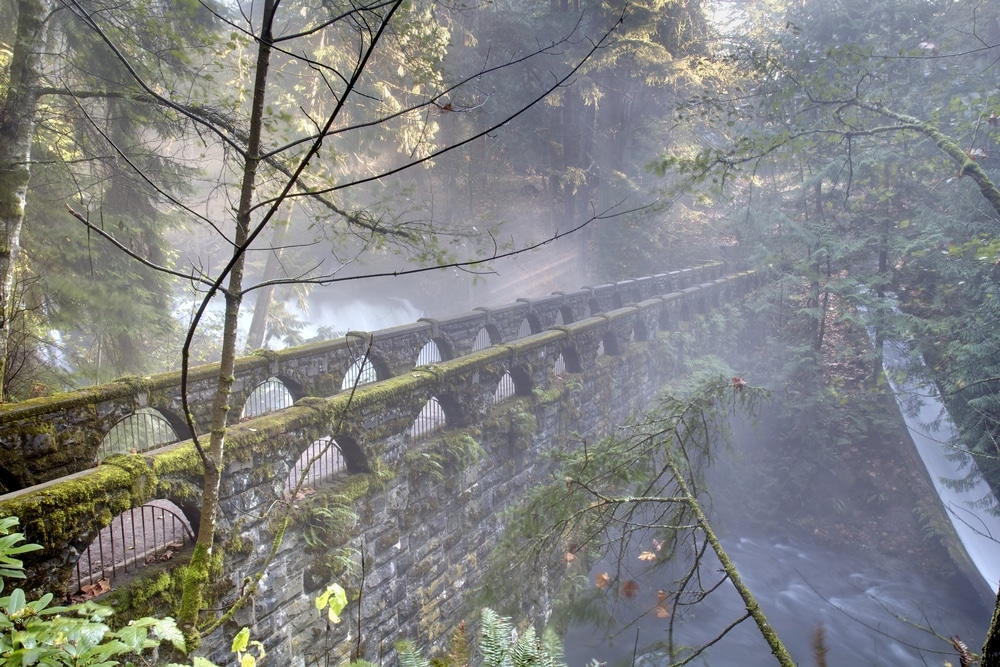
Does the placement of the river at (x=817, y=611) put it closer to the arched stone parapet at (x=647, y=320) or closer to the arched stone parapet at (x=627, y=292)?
the arched stone parapet at (x=647, y=320)

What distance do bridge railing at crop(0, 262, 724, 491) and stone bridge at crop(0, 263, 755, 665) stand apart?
0.05ft

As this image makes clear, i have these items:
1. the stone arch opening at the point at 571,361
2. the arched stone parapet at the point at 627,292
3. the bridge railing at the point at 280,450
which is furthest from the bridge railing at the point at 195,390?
the arched stone parapet at the point at 627,292

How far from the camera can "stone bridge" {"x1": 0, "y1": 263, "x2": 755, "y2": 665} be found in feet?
12.4

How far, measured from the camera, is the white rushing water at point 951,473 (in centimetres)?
1127

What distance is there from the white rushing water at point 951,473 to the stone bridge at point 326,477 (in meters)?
7.64

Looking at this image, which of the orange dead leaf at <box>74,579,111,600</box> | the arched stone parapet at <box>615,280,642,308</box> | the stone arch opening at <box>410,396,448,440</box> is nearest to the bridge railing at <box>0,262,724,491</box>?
the stone arch opening at <box>410,396,448,440</box>

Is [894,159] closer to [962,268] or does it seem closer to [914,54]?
[962,268]

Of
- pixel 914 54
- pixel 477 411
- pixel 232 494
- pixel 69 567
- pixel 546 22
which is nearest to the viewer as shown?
pixel 69 567

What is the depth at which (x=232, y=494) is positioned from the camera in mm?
4461

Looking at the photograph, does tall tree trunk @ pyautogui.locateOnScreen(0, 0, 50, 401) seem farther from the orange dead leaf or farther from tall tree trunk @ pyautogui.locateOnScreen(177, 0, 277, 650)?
tall tree trunk @ pyautogui.locateOnScreen(177, 0, 277, 650)

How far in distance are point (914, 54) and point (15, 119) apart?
10.2 m

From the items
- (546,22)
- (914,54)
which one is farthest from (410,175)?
(914,54)

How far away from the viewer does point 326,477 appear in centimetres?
586

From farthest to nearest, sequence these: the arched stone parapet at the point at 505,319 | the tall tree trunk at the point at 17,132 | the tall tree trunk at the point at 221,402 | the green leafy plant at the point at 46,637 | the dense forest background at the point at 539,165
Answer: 1. the arched stone parapet at the point at 505,319
2. the dense forest background at the point at 539,165
3. the tall tree trunk at the point at 17,132
4. the tall tree trunk at the point at 221,402
5. the green leafy plant at the point at 46,637
